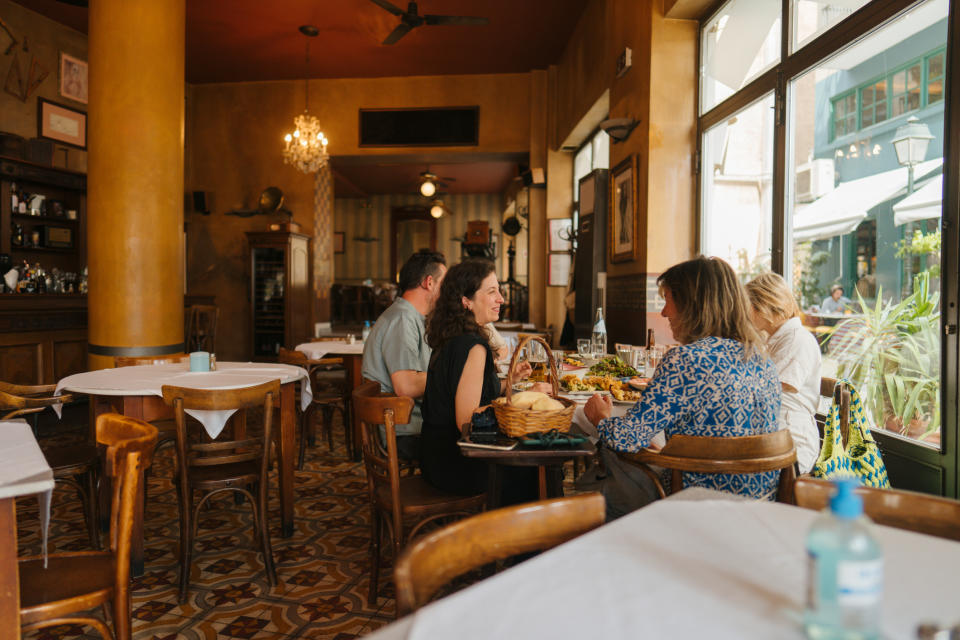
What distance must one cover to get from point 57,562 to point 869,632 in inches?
83.6

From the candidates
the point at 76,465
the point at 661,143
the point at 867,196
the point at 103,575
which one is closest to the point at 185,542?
the point at 76,465

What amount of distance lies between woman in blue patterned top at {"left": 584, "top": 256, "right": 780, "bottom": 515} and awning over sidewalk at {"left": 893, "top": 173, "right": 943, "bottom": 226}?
1.05 metres

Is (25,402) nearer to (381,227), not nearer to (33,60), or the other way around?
(33,60)

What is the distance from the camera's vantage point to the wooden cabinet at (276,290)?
9328mm

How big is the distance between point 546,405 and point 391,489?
2.43 feet

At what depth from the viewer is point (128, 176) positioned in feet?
17.0

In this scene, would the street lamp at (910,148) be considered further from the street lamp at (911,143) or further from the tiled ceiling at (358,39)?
the tiled ceiling at (358,39)

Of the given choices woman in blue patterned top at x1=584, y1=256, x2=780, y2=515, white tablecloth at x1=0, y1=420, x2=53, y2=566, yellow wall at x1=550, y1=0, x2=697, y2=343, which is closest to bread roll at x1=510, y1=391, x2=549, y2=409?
woman in blue patterned top at x1=584, y1=256, x2=780, y2=515

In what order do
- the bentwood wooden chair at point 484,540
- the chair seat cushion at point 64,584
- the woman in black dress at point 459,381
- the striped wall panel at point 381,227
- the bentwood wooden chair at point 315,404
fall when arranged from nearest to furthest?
the bentwood wooden chair at point 484,540 → the chair seat cushion at point 64,584 → the woman in black dress at point 459,381 → the bentwood wooden chair at point 315,404 → the striped wall panel at point 381,227

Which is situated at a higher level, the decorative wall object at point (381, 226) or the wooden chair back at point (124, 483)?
the decorative wall object at point (381, 226)

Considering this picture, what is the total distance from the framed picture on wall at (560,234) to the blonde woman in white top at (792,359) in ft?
20.0

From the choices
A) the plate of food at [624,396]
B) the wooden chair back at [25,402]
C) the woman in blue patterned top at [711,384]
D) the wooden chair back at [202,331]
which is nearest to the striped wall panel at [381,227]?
the wooden chair back at [202,331]

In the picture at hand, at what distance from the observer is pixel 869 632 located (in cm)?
75

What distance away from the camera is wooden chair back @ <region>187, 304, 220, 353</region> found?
7512 millimetres
